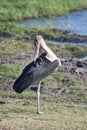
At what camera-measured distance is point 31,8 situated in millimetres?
31406

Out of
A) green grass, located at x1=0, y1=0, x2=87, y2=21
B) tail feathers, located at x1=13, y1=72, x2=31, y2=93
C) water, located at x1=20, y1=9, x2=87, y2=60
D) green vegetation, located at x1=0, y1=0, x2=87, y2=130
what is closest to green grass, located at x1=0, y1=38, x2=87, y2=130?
green vegetation, located at x1=0, y1=0, x2=87, y2=130

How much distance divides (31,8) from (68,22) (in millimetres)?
3201

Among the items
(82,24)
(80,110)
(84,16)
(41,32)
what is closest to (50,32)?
(41,32)

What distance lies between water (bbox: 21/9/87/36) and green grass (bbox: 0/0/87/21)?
2.02 feet

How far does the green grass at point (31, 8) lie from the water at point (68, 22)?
61 centimetres

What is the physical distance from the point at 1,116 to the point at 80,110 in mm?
1703

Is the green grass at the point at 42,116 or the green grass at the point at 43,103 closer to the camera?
the green grass at the point at 42,116

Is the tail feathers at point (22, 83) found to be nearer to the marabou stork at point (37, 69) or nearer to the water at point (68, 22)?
the marabou stork at point (37, 69)

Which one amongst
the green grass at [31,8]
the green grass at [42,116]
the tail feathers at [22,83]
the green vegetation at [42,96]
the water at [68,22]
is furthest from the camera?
the green grass at [31,8]

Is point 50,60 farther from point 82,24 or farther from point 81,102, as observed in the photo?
point 82,24

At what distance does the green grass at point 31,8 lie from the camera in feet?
98.8

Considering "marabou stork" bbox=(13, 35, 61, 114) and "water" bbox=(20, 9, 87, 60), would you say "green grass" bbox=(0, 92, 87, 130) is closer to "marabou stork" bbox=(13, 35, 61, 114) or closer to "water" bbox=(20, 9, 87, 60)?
"marabou stork" bbox=(13, 35, 61, 114)

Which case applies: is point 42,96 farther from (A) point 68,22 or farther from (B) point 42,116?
(A) point 68,22

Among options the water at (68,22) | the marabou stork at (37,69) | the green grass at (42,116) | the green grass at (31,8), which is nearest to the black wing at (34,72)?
the marabou stork at (37,69)
